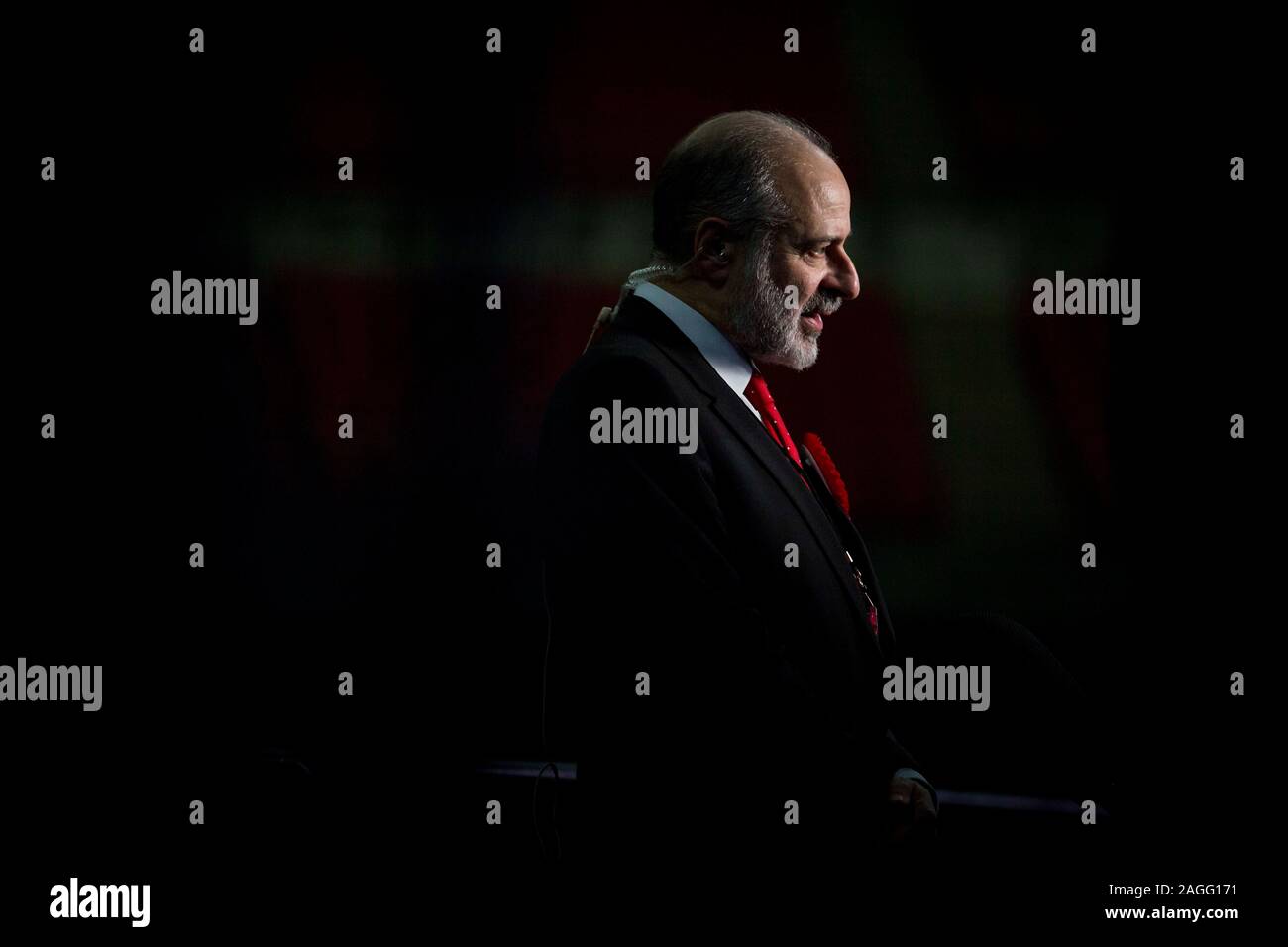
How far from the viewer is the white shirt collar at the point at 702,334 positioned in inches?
77.2

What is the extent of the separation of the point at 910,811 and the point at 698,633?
474 mm

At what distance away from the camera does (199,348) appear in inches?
117

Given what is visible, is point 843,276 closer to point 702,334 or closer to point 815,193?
point 815,193

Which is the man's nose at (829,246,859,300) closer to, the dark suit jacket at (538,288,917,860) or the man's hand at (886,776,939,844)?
the dark suit jacket at (538,288,917,860)

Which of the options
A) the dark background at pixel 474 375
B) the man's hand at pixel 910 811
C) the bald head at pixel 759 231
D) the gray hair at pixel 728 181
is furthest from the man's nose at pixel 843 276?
the dark background at pixel 474 375

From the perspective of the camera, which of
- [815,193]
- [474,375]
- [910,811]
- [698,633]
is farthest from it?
[474,375]

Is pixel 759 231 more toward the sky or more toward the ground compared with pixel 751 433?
more toward the sky

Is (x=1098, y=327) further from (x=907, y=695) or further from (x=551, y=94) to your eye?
(x=551, y=94)

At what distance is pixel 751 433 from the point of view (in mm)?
1845

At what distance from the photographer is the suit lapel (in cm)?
183

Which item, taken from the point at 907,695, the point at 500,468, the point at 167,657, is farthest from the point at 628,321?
the point at 167,657

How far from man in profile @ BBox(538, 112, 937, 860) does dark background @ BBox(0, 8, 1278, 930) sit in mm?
1070

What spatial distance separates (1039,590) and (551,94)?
1807 millimetres

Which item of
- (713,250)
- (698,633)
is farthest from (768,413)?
(698,633)
